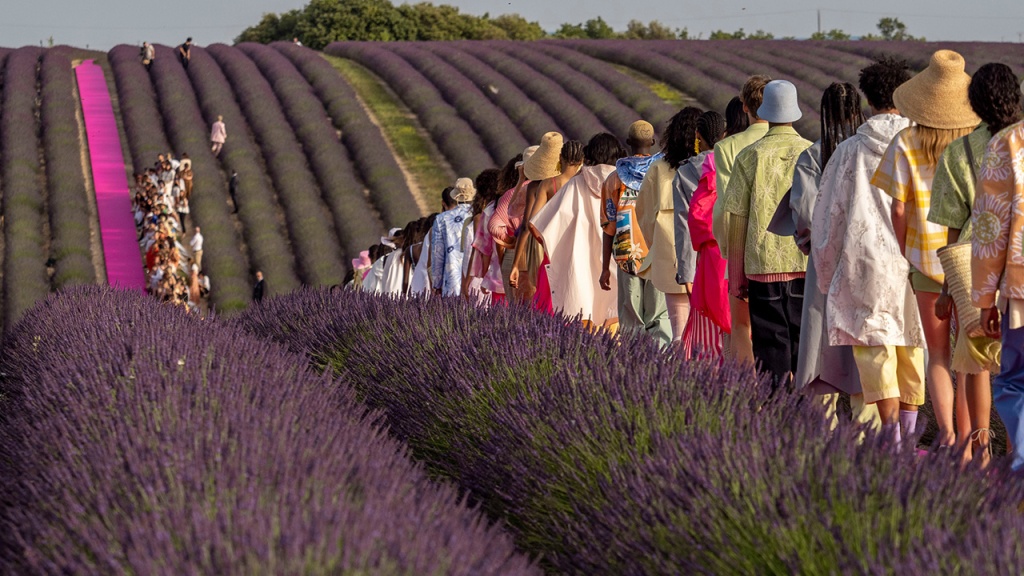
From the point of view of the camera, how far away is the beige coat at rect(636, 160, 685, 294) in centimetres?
761

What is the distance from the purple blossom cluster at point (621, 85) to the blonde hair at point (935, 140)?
24630 mm

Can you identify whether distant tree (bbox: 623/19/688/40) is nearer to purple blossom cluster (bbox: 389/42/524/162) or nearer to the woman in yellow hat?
purple blossom cluster (bbox: 389/42/524/162)

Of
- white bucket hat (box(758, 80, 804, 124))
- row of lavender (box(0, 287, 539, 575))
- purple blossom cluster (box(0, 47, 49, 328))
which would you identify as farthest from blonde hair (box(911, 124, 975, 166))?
purple blossom cluster (box(0, 47, 49, 328))

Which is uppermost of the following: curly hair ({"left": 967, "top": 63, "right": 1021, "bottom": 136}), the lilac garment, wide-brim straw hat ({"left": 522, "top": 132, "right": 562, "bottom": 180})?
curly hair ({"left": 967, "top": 63, "right": 1021, "bottom": 136})

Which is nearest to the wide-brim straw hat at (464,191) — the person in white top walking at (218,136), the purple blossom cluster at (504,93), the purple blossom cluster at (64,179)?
the purple blossom cluster at (64,179)

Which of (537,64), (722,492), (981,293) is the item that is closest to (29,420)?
(722,492)

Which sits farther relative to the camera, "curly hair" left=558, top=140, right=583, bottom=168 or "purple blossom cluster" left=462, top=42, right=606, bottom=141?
"purple blossom cluster" left=462, top=42, right=606, bottom=141

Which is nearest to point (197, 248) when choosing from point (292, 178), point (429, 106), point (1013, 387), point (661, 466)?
point (292, 178)

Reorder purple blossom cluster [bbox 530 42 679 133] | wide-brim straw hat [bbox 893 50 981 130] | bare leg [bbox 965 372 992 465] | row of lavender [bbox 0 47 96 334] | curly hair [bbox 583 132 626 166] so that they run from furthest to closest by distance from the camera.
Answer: purple blossom cluster [bbox 530 42 679 133] < row of lavender [bbox 0 47 96 334] < curly hair [bbox 583 132 626 166] < wide-brim straw hat [bbox 893 50 981 130] < bare leg [bbox 965 372 992 465]

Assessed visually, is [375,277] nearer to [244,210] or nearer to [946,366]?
[946,366]

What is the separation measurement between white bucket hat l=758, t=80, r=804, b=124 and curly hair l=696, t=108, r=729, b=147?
37.8 inches

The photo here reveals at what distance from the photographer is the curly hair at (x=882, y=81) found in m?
5.69

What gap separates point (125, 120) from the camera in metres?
35.2

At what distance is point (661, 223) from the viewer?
765cm
